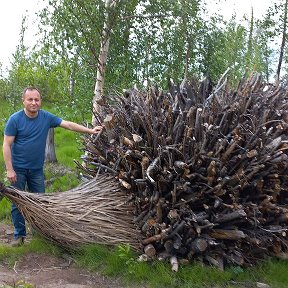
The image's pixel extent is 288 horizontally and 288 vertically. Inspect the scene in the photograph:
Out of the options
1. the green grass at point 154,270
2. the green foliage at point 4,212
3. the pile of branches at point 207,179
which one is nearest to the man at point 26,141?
the green grass at point 154,270

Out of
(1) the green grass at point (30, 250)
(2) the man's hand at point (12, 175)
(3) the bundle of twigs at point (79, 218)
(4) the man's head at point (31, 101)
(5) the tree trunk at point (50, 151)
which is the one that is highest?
(4) the man's head at point (31, 101)

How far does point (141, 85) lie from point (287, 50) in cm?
972

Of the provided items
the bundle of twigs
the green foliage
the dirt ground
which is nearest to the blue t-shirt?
the bundle of twigs

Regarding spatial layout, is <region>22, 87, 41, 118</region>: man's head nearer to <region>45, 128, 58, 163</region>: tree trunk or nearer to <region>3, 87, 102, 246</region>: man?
<region>3, 87, 102, 246</region>: man

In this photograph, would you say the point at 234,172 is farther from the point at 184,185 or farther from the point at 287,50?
the point at 287,50

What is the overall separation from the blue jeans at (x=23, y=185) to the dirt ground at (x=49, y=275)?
52 cm

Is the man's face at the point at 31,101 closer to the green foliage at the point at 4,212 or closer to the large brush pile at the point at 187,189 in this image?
the large brush pile at the point at 187,189

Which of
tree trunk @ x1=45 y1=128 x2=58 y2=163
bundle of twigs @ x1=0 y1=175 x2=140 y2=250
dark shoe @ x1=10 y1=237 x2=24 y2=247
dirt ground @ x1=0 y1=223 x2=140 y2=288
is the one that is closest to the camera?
dirt ground @ x1=0 y1=223 x2=140 y2=288

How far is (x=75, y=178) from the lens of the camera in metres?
9.65

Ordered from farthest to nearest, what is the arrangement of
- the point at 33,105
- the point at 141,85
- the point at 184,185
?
the point at 141,85 → the point at 33,105 → the point at 184,185

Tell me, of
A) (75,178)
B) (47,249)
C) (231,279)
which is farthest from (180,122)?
(75,178)

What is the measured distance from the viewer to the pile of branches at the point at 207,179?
18.0ft

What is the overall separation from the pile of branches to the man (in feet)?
3.11

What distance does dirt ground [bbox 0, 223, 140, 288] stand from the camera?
17.5 ft
